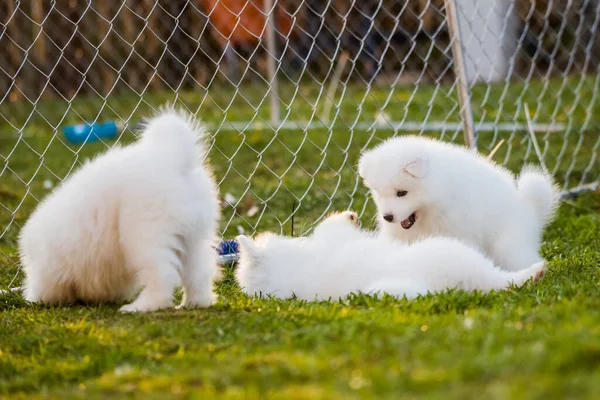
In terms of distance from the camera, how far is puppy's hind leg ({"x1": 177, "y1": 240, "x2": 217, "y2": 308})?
2867mm

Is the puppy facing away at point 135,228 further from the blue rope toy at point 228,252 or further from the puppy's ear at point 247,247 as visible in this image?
the blue rope toy at point 228,252

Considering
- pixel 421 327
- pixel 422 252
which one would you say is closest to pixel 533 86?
pixel 422 252

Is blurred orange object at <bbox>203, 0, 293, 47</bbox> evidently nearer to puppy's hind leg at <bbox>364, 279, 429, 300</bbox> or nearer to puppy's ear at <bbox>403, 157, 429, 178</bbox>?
puppy's ear at <bbox>403, 157, 429, 178</bbox>

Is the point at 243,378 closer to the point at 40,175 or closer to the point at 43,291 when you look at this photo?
the point at 43,291

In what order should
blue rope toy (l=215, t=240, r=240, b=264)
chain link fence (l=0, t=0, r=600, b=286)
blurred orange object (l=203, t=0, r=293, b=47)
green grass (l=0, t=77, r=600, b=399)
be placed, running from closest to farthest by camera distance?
green grass (l=0, t=77, r=600, b=399) < blue rope toy (l=215, t=240, r=240, b=264) < chain link fence (l=0, t=0, r=600, b=286) < blurred orange object (l=203, t=0, r=293, b=47)

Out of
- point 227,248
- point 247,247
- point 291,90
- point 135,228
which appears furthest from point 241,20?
point 135,228

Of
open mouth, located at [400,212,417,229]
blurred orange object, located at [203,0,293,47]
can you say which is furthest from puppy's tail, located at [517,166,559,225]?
blurred orange object, located at [203,0,293,47]

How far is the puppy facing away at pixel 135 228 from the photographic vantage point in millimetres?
2707

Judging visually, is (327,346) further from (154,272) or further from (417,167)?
(417,167)

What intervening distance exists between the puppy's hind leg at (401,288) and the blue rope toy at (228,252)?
992mm

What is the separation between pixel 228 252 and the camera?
3.79 metres

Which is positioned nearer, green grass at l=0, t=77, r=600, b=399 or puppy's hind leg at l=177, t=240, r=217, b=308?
green grass at l=0, t=77, r=600, b=399

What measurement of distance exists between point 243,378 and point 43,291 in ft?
4.41

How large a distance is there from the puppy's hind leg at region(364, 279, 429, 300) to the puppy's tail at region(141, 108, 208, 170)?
722 mm
